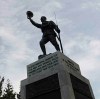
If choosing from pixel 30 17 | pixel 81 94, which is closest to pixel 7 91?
pixel 30 17

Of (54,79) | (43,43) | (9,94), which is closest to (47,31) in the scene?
(43,43)

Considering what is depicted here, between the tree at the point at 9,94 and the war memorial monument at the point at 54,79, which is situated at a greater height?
the tree at the point at 9,94

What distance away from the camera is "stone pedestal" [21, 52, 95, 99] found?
33.1ft

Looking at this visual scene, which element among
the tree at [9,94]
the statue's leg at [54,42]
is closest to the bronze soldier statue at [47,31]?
the statue's leg at [54,42]

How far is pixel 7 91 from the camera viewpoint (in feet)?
99.3

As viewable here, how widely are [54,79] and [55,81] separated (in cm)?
14

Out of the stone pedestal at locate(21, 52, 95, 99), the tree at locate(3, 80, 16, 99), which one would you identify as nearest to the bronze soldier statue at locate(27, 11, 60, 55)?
the stone pedestal at locate(21, 52, 95, 99)

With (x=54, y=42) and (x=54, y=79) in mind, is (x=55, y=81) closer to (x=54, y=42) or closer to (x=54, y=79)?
(x=54, y=79)

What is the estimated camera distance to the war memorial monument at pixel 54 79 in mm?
10133

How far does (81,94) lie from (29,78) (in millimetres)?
2813

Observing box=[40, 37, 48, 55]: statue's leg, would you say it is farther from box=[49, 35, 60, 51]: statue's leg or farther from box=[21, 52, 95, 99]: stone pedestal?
box=[21, 52, 95, 99]: stone pedestal

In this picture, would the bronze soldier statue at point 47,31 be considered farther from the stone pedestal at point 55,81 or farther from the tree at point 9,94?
the tree at point 9,94

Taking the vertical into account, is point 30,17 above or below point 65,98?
above

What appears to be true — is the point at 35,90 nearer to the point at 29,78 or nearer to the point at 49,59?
the point at 29,78
